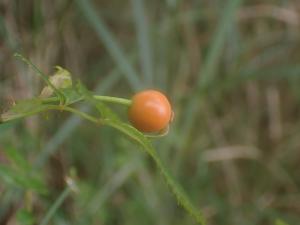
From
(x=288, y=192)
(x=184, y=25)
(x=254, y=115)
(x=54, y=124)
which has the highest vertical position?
(x=54, y=124)

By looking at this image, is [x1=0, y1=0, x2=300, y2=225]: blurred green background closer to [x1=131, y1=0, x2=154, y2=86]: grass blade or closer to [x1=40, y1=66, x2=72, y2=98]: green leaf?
[x1=131, y1=0, x2=154, y2=86]: grass blade

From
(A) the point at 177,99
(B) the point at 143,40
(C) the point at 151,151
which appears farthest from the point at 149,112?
(A) the point at 177,99

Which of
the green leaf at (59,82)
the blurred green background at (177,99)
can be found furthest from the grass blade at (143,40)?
the green leaf at (59,82)

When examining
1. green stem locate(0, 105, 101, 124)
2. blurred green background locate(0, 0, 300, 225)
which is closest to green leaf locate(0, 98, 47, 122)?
green stem locate(0, 105, 101, 124)

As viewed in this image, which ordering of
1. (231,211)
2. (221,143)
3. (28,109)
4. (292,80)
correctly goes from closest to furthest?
(28,109), (231,211), (221,143), (292,80)

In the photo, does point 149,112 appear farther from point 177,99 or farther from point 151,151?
point 177,99

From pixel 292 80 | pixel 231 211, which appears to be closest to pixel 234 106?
pixel 292 80

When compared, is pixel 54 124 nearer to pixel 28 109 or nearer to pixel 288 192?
pixel 288 192
